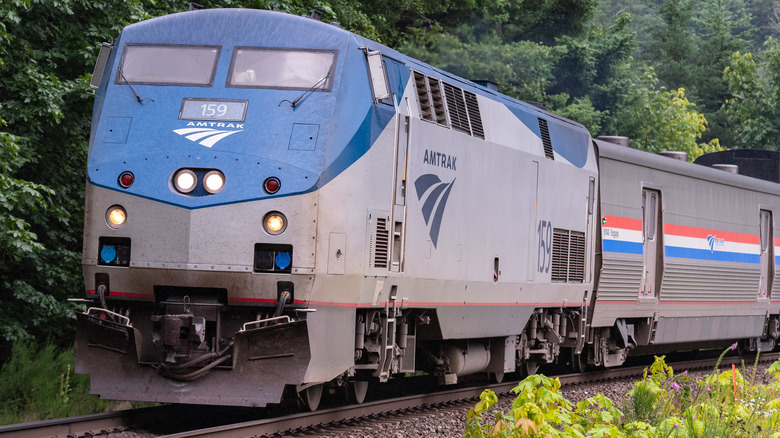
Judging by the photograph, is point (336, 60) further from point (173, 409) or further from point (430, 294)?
point (173, 409)

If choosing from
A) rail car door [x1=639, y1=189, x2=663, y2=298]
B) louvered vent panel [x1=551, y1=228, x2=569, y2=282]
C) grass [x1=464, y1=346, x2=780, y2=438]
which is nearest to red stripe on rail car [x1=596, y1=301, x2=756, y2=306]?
rail car door [x1=639, y1=189, x2=663, y2=298]

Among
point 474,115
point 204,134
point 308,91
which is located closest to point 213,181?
point 204,134

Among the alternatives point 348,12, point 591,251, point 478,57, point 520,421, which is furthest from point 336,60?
point 478,57

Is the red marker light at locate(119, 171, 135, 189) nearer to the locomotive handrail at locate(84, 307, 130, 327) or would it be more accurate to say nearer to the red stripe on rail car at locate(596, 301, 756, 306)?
the locomotive handrail at locate(84, 307, 130, 327)

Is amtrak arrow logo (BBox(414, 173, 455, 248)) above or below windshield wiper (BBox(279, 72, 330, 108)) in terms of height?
below

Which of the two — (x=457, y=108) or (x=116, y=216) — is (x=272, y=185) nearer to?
(x=116, y=216)

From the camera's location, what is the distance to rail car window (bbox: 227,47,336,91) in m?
9.02

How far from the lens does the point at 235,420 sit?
9578 millimetres

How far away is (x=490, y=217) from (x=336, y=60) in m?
3.31

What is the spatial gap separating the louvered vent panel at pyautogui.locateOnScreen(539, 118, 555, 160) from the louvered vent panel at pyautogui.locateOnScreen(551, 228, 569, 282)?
994 millimetres

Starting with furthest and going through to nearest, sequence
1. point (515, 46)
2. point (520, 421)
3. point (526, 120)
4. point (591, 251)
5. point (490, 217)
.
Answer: point (515, 46), point (591, 251), point (526, 120), point (490, 217), point (520, 421)

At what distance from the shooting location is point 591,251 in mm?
14734

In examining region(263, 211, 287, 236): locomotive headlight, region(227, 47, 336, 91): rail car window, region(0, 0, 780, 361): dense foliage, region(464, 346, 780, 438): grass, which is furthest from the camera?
region(0, 0, 780, 361): dense foliage

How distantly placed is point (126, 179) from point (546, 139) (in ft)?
21.1
